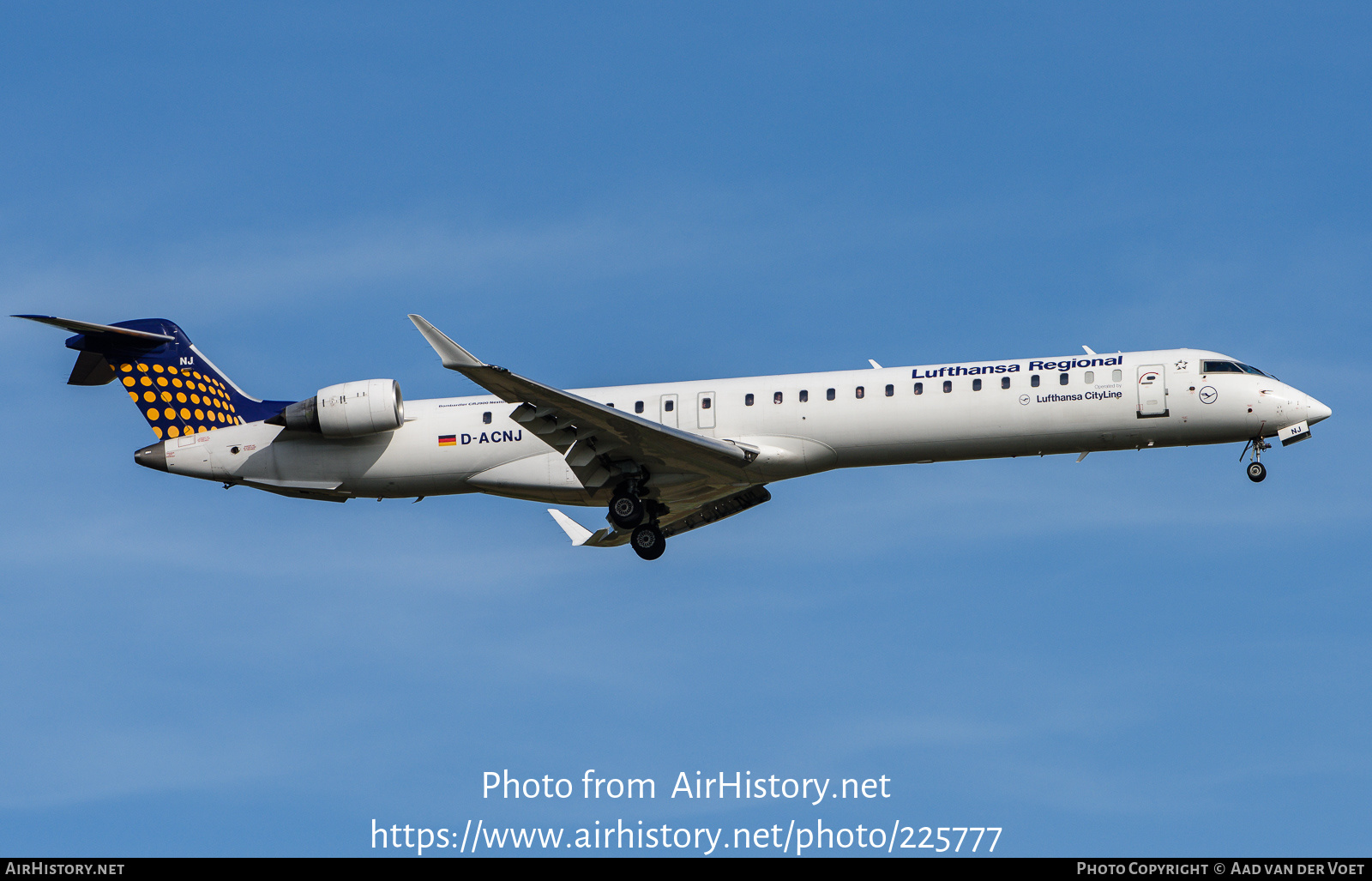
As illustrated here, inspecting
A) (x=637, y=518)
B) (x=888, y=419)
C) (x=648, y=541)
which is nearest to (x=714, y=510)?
(x=648, y=541)

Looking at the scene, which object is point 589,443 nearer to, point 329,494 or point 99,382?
point 329,494

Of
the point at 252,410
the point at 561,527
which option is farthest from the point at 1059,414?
the point at 252,410

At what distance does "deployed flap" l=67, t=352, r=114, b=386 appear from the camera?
31.1 meters

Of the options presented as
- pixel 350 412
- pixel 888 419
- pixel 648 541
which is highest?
pixel 350 412

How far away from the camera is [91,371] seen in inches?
1229

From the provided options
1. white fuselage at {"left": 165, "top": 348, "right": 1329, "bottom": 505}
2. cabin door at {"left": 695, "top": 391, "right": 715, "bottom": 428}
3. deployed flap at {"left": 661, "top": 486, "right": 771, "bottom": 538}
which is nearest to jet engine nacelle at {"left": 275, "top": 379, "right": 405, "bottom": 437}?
white fuselage at {"left": 165, "top": 348, "right": 1329, "bottom": 505}

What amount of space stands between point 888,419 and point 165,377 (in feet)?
46.1

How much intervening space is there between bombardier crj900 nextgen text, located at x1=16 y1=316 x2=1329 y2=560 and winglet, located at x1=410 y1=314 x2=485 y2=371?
384 mm

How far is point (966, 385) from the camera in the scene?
2777 cm

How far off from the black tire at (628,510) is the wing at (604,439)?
0.47 meters

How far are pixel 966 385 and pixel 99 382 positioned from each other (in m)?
16.8

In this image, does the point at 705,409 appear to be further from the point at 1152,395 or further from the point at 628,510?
the point at 1152,395

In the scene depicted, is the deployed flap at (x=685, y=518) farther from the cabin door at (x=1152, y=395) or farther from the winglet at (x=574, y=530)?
the cabin door at (x=1152, y=395)

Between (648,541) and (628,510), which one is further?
(648,541)
